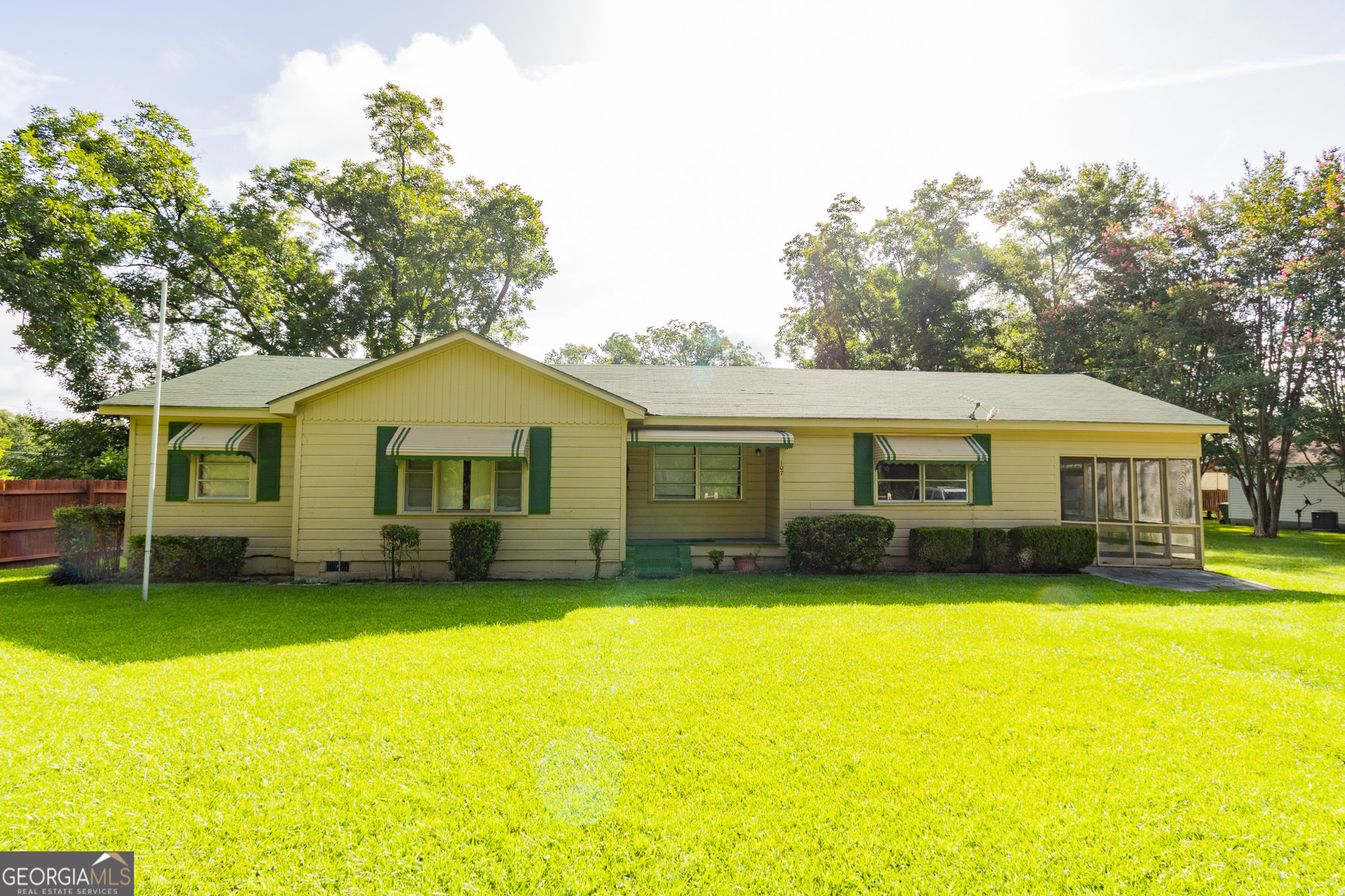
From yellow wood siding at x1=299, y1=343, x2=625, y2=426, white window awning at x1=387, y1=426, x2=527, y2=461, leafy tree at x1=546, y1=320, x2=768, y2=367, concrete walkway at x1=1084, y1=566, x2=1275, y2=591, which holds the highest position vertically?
leafy tree at x1=546, y1=320, x2=768, y2=367

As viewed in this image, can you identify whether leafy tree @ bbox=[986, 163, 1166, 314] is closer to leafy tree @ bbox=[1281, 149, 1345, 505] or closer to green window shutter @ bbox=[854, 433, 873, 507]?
leafy tree @ bbox=[1281, 149, 1345, 505]

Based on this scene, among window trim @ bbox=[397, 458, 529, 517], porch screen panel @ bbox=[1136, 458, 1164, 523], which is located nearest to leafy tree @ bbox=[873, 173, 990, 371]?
porch screen panel @ bbox=[1136, 458, 1164, 523]

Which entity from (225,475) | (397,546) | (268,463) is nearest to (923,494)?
(397,546)

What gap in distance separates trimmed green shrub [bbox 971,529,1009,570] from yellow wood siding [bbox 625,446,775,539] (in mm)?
4078

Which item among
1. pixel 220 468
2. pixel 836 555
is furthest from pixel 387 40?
pixel 836 555

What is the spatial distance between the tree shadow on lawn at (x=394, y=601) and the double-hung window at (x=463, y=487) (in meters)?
1.43

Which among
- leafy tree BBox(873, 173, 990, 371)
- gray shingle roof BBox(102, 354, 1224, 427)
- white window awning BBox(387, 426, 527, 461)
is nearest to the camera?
white window awning BBox(387, 426, 527, 461)

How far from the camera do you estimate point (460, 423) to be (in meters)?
10.2

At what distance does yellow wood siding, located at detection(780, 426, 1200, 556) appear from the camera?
11.3m

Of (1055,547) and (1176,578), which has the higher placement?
(1055,547)

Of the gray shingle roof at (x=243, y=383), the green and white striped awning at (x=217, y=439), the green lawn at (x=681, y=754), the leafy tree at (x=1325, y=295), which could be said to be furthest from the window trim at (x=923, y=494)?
the leafy tree at (x=1325, y=295)

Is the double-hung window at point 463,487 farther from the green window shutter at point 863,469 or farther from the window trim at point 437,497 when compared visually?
the green window shutter at point 863,469

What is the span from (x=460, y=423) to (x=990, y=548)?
9.79m

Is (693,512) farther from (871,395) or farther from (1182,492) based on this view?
(1182,492)
